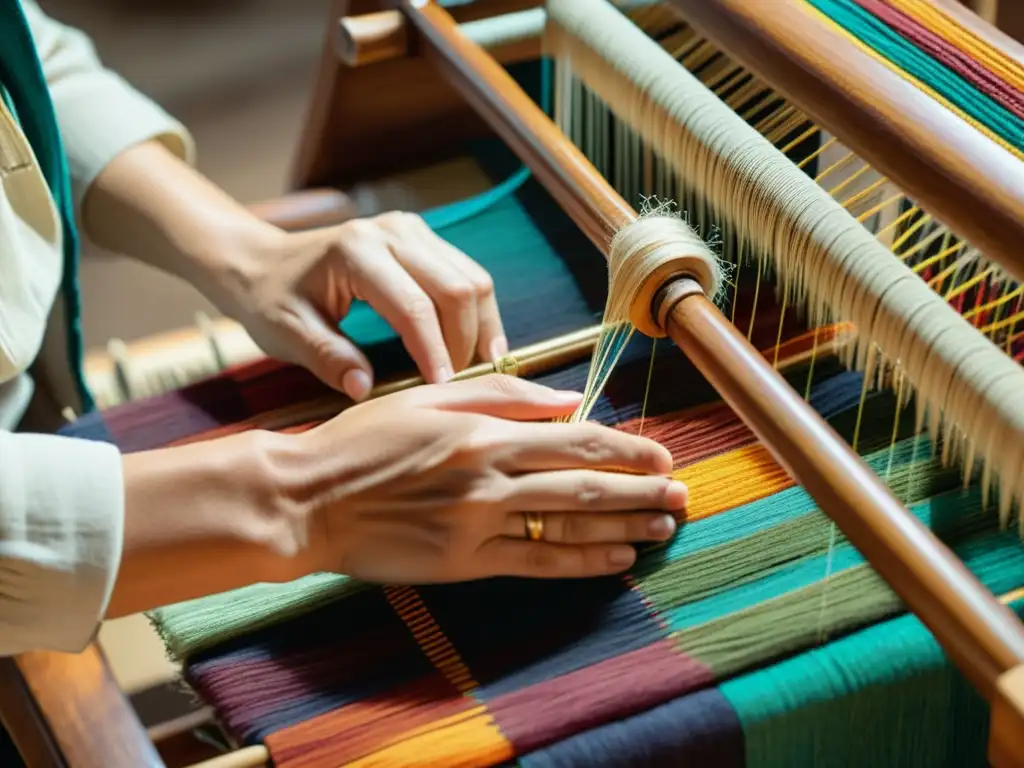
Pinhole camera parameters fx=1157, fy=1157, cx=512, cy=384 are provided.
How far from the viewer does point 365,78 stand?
122 centimetres

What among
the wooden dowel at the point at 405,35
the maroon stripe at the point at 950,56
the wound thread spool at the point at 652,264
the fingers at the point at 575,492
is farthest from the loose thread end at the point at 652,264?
the wooden dowel at the point at 405,35

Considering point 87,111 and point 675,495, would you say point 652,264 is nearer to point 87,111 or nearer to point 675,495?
point 675,495

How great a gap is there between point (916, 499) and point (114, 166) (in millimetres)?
742

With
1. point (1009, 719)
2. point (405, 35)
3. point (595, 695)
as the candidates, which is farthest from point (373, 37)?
point (1009, 719)

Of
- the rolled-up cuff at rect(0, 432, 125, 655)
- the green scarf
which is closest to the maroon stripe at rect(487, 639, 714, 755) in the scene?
the rolled-up cuff at rect(0, 432, 125, 655)

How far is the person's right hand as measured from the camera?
2.31ft

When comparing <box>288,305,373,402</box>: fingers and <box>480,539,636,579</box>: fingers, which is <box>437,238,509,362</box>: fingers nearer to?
<box>288,305,373,402</box>: fingers

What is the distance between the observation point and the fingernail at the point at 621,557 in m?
0.72

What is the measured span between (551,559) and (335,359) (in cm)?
27

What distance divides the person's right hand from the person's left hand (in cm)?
16

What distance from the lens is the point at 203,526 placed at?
0.68 meters

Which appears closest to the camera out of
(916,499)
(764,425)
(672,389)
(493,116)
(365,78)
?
(764,425)

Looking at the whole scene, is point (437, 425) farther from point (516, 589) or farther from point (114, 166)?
point (114, 166)

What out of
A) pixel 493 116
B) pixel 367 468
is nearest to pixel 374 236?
pixel 493 116
